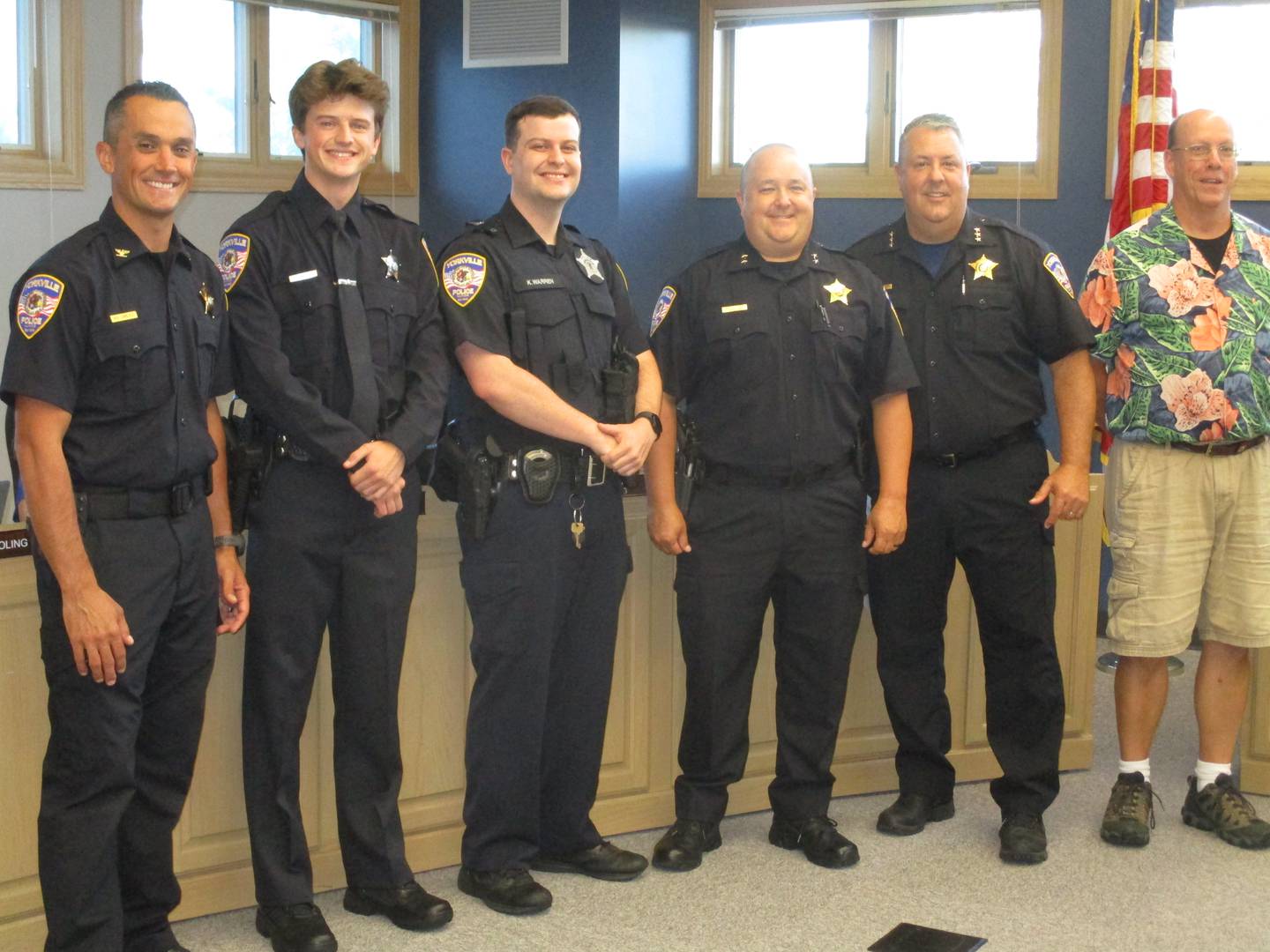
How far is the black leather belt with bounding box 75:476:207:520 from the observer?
6.98ft

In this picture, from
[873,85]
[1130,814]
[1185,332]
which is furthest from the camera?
[873,85]

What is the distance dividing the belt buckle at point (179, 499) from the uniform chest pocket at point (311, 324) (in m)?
0.33


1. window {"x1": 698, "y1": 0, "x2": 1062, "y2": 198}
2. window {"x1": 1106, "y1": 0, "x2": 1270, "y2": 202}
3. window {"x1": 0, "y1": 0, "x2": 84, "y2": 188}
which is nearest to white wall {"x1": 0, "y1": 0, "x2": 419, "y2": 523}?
window {"x1": 0, "y1": 0, "x2": 84, "y2": 188}

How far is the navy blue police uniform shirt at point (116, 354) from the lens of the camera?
2.07 metres

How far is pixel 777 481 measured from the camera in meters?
2.92

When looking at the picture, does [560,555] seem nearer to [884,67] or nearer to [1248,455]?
[1248,455]

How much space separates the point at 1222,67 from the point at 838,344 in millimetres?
3178

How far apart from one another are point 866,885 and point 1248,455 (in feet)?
4.16

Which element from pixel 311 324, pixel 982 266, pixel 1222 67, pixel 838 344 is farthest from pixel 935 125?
pixel 1222 67

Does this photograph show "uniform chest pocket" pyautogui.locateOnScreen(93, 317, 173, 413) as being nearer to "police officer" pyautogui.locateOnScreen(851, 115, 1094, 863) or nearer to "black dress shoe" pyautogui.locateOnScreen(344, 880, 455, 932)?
"black dress shoe" pyautogui.locateOnScreen(344, 880, 455, 932)

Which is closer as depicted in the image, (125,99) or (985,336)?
(125,99)

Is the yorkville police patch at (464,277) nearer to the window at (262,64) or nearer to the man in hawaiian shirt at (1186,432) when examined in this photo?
the man in hawaiian shirt at (1186,432)

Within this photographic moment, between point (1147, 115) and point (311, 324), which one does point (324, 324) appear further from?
point (1147, 115)

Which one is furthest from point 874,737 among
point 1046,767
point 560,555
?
point 560,555
